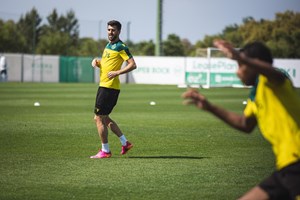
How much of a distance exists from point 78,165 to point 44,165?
1.73 ft

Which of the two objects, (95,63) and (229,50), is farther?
(95,63)

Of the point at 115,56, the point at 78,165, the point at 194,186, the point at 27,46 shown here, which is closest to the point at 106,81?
the point at 115,56

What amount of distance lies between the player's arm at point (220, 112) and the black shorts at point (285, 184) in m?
0.59

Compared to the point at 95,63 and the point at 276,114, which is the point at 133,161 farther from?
the point at 276,114

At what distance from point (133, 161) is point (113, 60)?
1915mm

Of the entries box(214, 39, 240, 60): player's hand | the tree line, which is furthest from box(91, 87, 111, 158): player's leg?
the tree line

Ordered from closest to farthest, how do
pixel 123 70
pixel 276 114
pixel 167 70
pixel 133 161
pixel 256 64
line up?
pixel 256 64 → pixel 276 114 → pixel 133 161 → pixel 123 70 → pixel 167 70

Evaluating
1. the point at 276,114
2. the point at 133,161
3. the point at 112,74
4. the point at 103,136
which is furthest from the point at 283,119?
the point at 103,136

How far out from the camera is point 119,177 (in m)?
9.96

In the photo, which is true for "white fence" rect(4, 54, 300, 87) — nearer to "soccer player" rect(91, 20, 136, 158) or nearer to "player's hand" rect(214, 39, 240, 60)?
"soccer player" rect(91, 20, 136, 158)

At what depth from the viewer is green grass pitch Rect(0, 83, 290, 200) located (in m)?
8.94

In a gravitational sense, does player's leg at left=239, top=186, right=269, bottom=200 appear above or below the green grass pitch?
above

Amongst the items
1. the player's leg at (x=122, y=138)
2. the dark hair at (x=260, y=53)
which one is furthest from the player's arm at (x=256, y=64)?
the player's leg at (x=122, y=138)

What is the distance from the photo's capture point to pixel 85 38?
6912 centimetres
